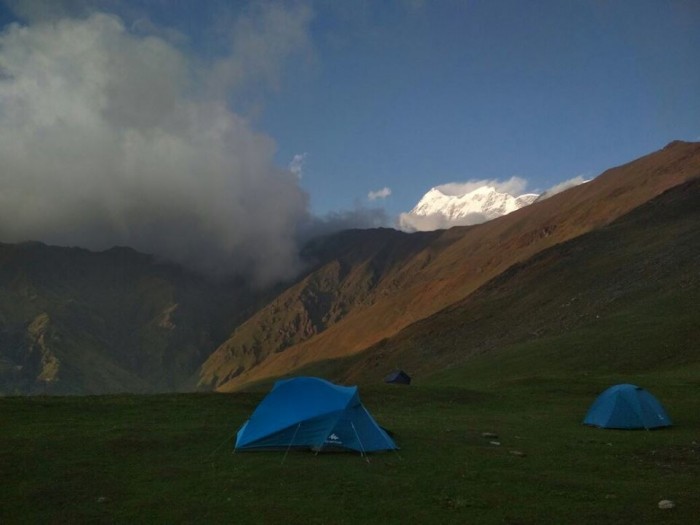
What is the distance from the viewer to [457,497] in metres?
14.4

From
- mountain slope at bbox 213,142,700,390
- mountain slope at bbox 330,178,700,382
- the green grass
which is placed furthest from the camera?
mountain slope at bbox 213,142,700,390

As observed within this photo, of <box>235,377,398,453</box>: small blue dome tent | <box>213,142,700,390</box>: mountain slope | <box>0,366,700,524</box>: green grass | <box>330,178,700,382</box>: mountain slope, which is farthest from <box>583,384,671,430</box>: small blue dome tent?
<box>213,142,700,390</box>: mountain slope

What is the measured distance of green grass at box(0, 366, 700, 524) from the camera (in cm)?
1332

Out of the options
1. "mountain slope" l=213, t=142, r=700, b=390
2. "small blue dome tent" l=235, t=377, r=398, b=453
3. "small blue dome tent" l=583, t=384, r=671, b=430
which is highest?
"mountain slope" l=213, t=142, r=700, b=390

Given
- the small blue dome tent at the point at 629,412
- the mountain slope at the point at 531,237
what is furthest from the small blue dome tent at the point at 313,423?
the mountain slope at the point at 531,237

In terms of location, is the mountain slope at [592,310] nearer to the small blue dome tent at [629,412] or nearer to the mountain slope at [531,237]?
the small blue dome tent at [629,412]

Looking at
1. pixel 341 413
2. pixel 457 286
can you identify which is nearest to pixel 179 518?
pixel 341 413

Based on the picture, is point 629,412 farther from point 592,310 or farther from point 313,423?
point 592,310

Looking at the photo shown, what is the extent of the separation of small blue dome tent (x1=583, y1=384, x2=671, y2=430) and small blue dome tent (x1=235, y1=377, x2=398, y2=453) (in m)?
11.0

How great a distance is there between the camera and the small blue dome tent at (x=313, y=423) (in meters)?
19.2

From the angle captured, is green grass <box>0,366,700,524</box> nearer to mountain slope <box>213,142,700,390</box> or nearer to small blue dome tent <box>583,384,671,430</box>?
small blue dome tent <box>583,384,671,430</box>

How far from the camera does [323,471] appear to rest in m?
16.9

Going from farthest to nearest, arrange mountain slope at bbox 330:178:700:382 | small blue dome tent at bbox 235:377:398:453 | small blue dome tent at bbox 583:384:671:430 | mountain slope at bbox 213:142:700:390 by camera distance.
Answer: mountain slope at bbox 213:142:700:390, mountain slope at bbox 330:178:700:382, small blue dome tent at bbox 583:384:671:430, small blue dome tent at bbox 235:377:398:453

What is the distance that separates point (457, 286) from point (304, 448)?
14532cm
